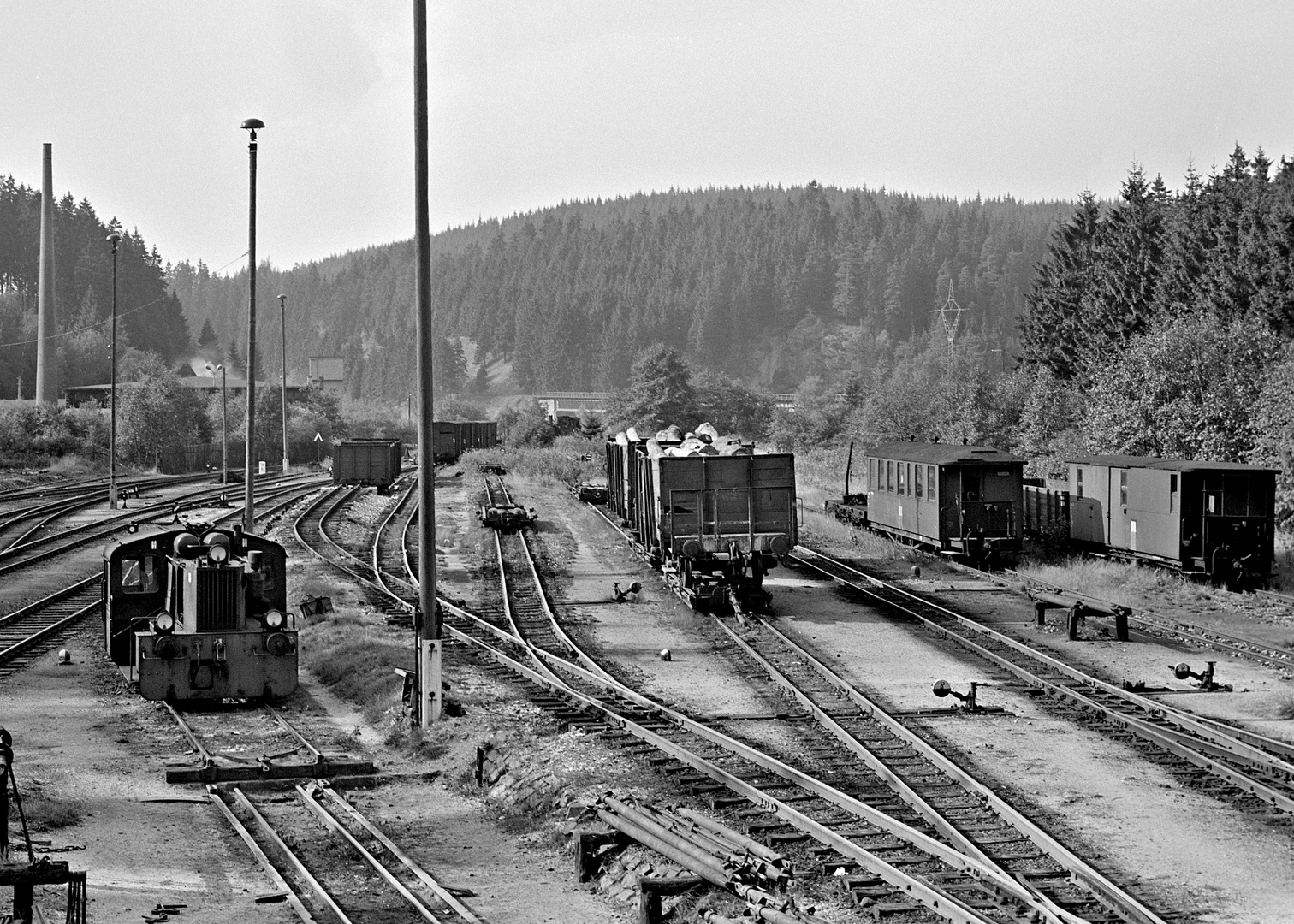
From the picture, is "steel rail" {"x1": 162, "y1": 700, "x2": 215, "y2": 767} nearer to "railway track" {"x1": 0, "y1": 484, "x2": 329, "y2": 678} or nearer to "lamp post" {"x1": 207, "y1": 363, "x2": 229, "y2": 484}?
"railway track" {"x1": 0, "y1": 484, "x2": 329, "y2": 678}

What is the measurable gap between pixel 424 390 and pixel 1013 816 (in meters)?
8.71

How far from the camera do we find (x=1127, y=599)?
28219 millimetres

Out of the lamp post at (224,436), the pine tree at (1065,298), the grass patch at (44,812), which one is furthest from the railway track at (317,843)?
the pine tree at (1065,298)

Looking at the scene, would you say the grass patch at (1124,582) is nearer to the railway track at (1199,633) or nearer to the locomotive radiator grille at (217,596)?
the railway track at (1199,633)

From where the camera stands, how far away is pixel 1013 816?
12.4m

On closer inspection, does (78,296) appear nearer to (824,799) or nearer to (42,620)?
(42,620)

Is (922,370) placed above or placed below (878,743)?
above

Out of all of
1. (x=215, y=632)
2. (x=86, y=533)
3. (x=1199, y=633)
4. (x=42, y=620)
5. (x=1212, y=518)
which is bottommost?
(x=1199, y=633)

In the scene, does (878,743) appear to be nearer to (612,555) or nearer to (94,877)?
(94,877)

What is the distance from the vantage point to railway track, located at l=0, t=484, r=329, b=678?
2202cm

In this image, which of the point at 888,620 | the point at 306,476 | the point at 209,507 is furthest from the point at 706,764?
the point at 306,476

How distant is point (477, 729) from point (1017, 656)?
943 cm

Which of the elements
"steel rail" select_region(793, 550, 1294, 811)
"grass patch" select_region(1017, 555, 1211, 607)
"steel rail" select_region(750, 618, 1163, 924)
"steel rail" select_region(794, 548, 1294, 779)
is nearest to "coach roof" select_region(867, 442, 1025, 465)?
"grass patch" select_region(1017, 555, 1211, 607)

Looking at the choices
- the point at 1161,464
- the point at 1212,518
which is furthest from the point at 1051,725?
the point at 1161,464
